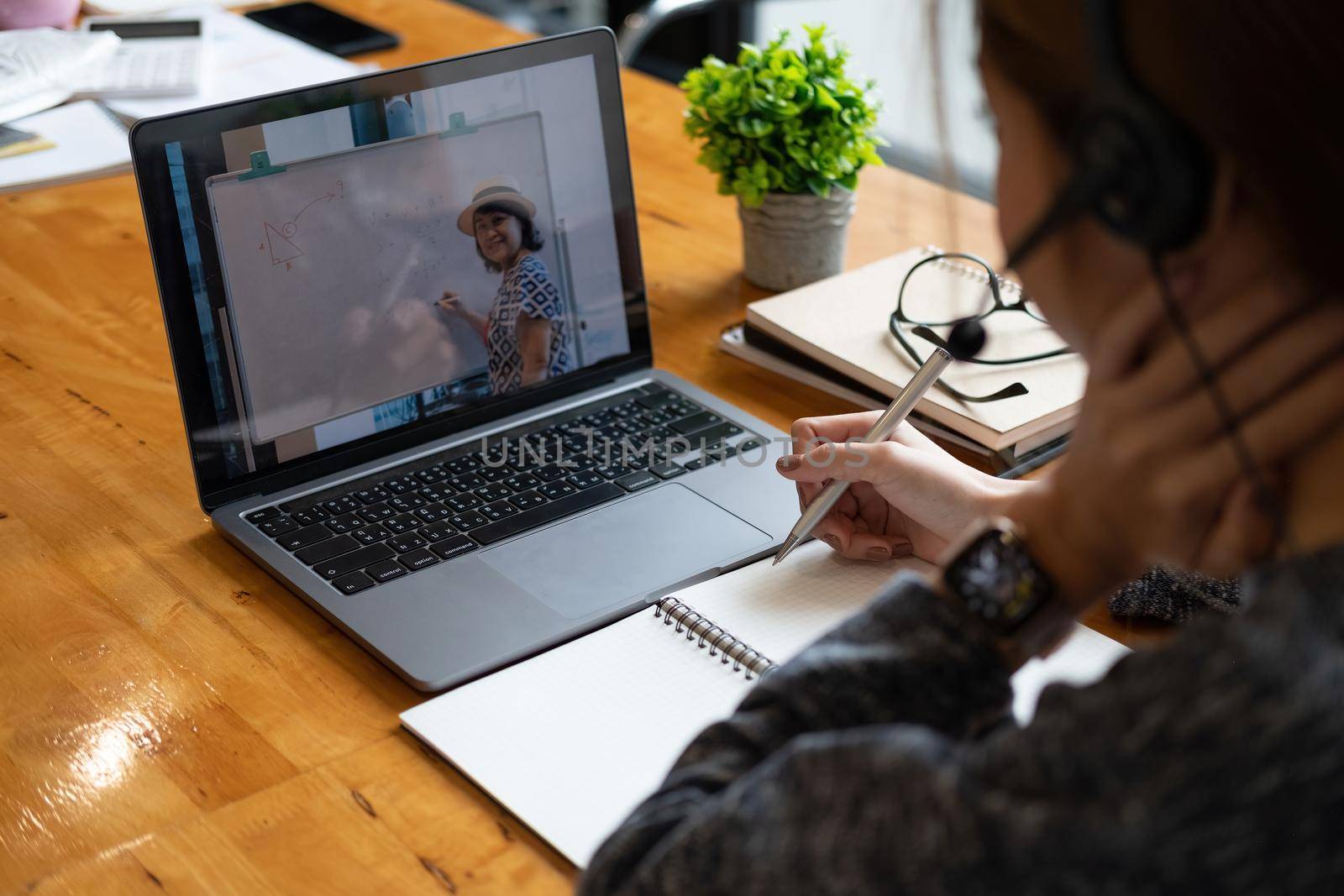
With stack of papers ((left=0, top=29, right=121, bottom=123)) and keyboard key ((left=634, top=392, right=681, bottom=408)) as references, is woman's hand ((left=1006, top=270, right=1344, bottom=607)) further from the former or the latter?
stack of papers ((left=0, top=29, right=121, bottom=123))

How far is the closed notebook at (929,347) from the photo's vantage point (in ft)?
3.38

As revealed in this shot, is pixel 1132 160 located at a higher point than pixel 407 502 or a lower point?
higher

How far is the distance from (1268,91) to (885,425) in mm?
495

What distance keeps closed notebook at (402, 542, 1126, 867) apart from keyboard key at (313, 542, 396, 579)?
14cm

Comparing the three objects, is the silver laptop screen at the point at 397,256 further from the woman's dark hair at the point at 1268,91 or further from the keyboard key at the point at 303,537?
the woman's dark hair at the point at 1268,91

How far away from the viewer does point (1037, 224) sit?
0.50 m

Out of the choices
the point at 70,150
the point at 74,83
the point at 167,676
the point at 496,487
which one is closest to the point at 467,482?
the point at 496,487

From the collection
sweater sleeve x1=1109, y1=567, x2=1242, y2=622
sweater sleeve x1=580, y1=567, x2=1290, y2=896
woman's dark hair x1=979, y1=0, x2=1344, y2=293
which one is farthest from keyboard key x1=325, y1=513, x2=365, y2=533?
woman's dark hair x1=979, y1=0, x2=1344, y2=293

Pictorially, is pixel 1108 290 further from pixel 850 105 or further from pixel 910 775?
pixel 850 105

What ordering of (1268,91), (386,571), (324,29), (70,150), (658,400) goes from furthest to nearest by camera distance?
(324,29) → (70,150) → (658,400) → (386,571) → (1268,91)

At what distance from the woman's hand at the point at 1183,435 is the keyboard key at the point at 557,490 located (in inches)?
17.9

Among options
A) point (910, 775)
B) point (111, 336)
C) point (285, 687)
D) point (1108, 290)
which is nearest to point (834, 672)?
point (910, 775)

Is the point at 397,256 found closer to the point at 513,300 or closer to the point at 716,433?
the point at 513,300

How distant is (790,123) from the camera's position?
1235 millimetres
